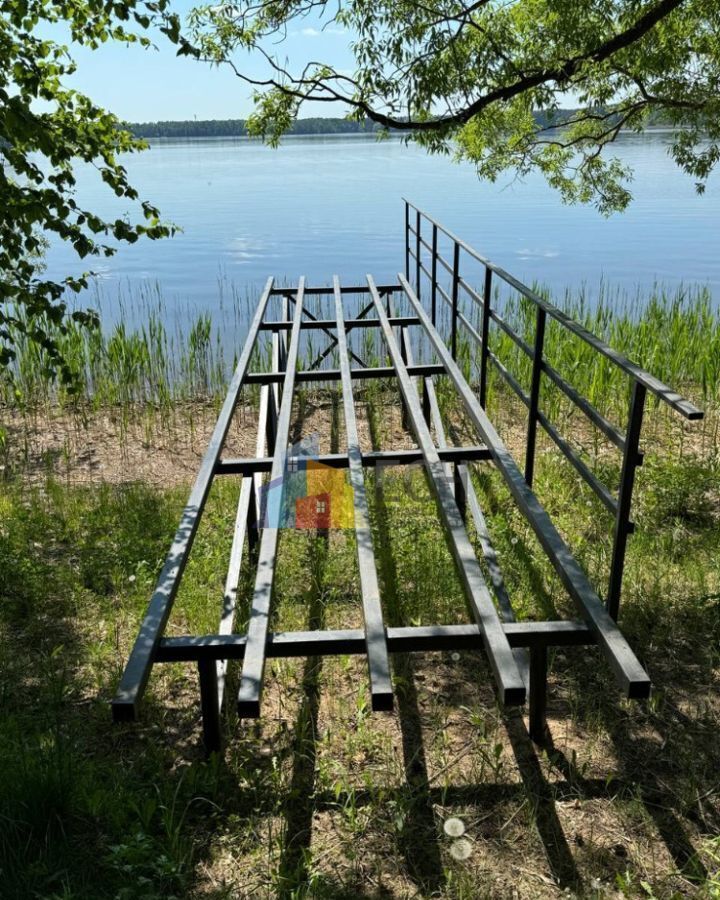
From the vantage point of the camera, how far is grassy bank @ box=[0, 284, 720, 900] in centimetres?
256

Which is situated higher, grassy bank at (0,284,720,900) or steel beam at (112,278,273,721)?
steel beam at (112,278,273,721)

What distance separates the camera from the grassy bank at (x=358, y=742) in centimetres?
256

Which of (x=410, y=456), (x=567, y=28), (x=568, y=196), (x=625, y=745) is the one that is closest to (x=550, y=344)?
(x=568, y=196)

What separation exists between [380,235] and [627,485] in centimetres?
2086

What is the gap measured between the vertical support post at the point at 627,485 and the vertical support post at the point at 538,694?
0.56 meters

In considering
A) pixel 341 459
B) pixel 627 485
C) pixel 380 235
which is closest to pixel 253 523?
pixel 341 459

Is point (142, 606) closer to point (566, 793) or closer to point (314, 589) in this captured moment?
point (314, 589)

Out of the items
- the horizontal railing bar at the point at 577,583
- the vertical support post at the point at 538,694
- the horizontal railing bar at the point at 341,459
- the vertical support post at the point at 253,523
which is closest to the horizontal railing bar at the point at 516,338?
the horizontal railing bar at the point at 577,583

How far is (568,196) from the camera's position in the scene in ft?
34.9

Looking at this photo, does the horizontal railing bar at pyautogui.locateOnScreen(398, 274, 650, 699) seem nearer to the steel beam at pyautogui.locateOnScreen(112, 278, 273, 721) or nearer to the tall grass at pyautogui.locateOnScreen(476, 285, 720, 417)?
the steel beam at pyautogui.locateOnScreen(112, 278, 273, 721)

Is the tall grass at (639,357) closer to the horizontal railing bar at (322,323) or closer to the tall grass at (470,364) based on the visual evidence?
the tall grass at (470,364)

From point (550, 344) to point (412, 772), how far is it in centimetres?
672

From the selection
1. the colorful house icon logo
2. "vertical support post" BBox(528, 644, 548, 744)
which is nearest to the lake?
the colorful house icon logo

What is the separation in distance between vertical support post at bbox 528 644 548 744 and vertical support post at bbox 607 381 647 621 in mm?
562
